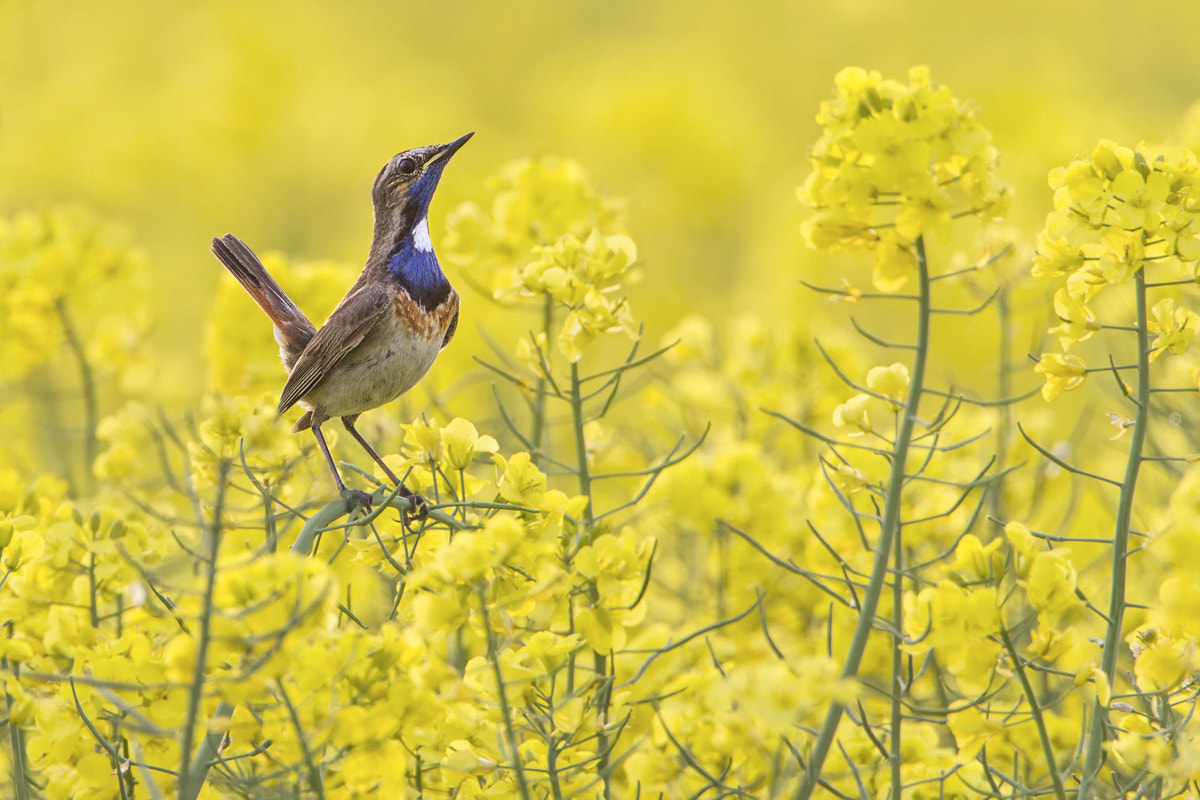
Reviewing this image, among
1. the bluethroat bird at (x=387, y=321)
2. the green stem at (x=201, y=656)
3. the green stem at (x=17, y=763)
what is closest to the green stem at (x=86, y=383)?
the bluethroat bird at (x=387, y=321)

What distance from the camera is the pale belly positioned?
2229mm

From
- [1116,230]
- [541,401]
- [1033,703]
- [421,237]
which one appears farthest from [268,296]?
[1033,703]

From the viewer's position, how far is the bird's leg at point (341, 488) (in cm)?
163

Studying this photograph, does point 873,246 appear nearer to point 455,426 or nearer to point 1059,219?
point 1059,219

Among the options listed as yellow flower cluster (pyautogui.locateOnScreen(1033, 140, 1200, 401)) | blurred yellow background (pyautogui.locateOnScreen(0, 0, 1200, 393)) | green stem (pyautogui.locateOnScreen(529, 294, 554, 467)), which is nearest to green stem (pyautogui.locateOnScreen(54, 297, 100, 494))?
green stem (pyautogui.locateOnScreen(529, 294, 554, 467))

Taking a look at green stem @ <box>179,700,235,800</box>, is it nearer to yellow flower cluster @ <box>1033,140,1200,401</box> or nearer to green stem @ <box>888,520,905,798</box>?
Result: green stem @ <box>888,520,905,798</box>

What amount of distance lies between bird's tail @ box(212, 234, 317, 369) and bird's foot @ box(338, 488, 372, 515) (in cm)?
94

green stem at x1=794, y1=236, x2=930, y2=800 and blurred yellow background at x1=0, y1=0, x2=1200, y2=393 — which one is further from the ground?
blurred yellow background at x1=0, y1=0, x2=1200, y2=393

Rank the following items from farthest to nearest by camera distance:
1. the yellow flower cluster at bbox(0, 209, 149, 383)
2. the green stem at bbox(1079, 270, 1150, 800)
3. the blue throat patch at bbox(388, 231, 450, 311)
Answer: the yellow flower cluster at bbox(0, 209, 149, 383) → the blue throat patch at bbox(388, 231, 450, 311) → the green stem at bbox(1079, 270, 1150, 800)

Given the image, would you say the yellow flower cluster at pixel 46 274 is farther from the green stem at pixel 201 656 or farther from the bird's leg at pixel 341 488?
the green stem at pixel 201 656

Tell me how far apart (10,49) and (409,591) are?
968 cm

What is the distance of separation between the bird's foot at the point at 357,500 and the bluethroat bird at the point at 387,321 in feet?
0.95

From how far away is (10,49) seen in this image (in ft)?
31.7

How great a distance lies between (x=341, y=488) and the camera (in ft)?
6.56
